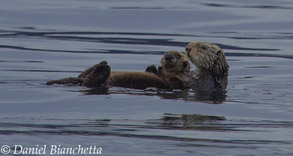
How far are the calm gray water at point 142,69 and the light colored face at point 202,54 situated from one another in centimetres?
45

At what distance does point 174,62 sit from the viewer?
367 inches

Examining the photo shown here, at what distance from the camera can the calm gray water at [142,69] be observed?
654 centimetres

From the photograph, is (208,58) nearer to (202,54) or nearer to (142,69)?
(202,54)

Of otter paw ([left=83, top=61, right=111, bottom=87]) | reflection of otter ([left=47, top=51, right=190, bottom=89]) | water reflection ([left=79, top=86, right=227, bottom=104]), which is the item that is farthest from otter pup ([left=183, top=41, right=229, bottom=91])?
otter paw ([left=83, top=61, right=111, bottom=87])

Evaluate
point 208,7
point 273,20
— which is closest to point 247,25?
point 273,20

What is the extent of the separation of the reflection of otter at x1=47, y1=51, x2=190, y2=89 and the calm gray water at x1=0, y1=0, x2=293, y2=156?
0.30 ft

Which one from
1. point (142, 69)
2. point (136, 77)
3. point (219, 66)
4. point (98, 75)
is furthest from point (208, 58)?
point (142, 69)

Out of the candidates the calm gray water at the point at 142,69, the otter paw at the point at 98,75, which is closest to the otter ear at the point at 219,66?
the calm gray water at the point at 142,69

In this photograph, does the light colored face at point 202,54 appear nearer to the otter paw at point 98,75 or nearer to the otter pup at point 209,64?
the otter pup at point 209,64

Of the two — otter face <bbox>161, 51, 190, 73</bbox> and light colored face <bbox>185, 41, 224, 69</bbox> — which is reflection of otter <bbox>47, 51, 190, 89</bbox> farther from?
light colored face <bbox>185, 41, 224, 69</bbox>

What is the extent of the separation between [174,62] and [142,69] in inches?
117

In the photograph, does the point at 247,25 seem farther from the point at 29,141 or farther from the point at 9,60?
the point at 29,141

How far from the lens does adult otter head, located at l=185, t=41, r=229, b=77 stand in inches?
379

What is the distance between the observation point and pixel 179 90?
9.19m
